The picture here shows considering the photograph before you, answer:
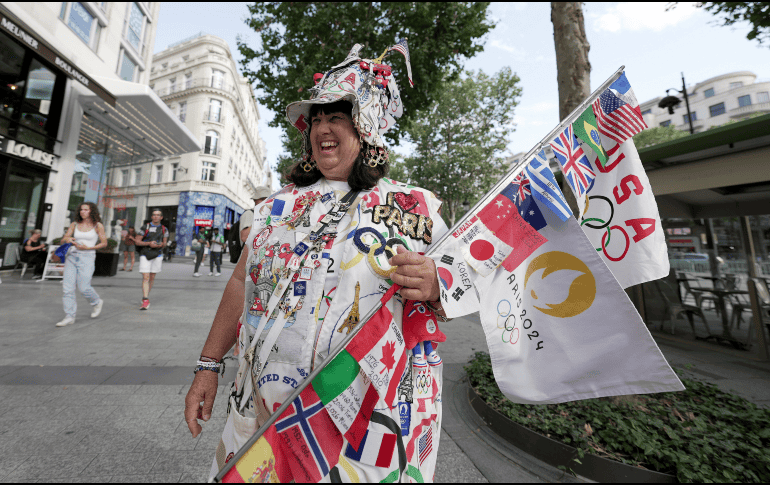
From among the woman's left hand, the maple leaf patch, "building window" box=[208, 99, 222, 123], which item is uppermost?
"building window" box=[208, 99, 222, 123]

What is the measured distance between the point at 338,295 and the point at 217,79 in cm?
3662

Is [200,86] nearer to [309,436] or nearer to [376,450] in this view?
[309,436]

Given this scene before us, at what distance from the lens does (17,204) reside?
9781 millimetres

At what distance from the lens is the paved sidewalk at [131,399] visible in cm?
221

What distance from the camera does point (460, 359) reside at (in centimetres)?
466

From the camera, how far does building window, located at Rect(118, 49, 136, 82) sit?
48.0 ft

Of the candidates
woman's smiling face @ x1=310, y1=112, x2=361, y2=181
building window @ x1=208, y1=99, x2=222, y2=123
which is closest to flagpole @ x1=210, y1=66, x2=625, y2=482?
woman's smiling face @ x1=310, y1=112, x2=361, y2=181

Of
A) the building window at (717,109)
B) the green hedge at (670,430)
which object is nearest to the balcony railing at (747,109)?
the building window at (717,109)

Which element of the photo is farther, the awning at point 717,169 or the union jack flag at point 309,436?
the awning at point 717,169

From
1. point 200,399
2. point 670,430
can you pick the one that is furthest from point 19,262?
point 670,430

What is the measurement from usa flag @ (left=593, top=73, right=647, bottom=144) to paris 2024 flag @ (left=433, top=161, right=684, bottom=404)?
0.58 metres

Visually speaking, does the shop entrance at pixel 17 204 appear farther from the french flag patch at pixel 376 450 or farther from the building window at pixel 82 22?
the french flag patch at pixel 376 450

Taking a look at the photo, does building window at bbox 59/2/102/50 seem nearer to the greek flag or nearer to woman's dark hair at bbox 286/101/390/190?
woman's dark hair at bbox 286/101/390/190

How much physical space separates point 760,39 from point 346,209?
871cm
